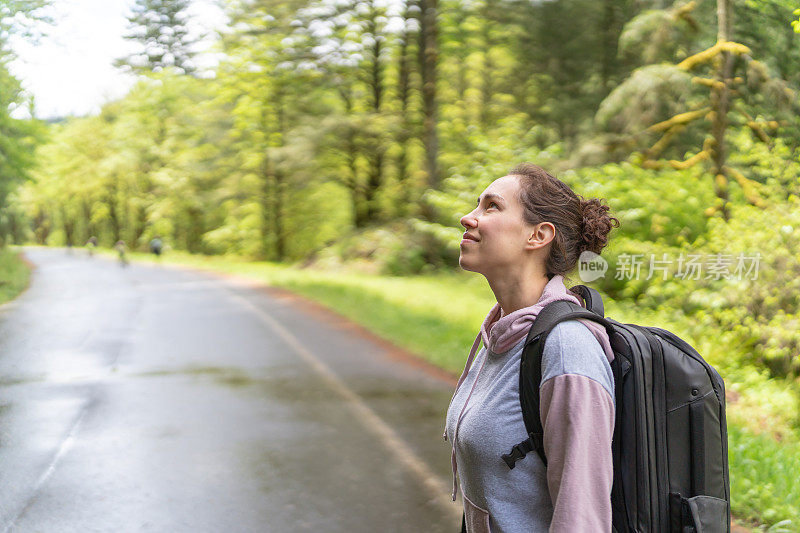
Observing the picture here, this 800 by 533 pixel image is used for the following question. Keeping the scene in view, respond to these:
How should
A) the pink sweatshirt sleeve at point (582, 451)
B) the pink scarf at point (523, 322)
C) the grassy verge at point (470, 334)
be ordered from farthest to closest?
the grassy verge at point (470, 334) < the pink scarf at point (523, 322) < the pink sweatshirt sleeve at point (582, 451)

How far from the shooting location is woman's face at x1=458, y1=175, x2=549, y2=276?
6.60ft

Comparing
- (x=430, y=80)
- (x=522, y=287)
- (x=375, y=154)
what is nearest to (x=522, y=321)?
(x=522, y=287)

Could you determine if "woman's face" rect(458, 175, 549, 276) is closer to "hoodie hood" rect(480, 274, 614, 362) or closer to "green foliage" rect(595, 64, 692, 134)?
"hoodie hood" rect(480, 274, 614, 362)

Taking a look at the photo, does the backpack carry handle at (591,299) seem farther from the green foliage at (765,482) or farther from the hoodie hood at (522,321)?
the green foliage at (765,482)

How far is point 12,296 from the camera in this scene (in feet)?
76.3

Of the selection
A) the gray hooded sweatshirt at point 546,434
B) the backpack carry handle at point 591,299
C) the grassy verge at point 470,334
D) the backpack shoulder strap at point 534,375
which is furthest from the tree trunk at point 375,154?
the backpack shoulder strap at point 534,375

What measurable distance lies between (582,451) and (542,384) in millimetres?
182

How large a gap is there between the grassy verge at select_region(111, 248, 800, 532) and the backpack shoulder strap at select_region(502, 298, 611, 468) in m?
3.94

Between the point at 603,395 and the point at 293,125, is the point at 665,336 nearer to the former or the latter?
the point at 603,395

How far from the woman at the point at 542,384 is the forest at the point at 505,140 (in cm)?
395

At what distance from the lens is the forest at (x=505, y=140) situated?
30.3 feet

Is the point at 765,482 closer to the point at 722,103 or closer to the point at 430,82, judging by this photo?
the point at 722,103

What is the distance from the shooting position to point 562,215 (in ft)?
6.59

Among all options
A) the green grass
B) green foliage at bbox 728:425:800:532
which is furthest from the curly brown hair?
the green grass
